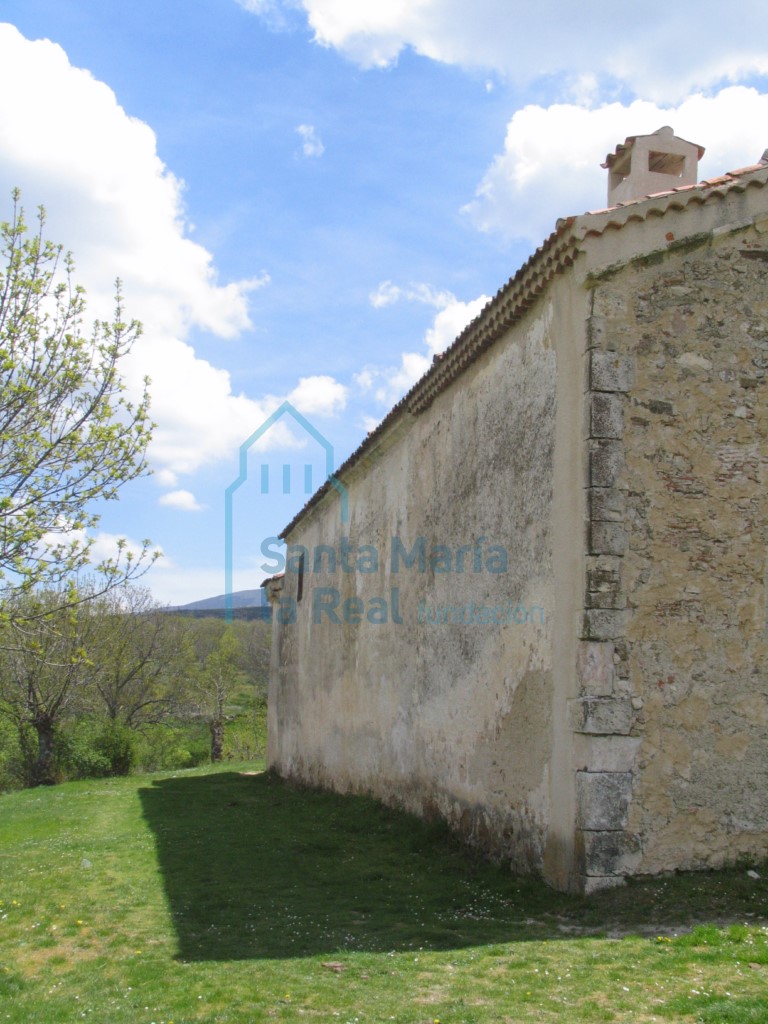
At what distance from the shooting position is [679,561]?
23.8 ft

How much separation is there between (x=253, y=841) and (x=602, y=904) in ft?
18.7

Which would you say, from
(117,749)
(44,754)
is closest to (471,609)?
(117,749)

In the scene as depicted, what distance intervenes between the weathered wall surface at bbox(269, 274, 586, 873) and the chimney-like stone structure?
2.72 m

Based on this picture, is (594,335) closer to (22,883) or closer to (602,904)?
(602,904)

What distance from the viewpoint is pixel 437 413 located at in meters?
11.0

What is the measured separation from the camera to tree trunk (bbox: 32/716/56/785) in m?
26.8

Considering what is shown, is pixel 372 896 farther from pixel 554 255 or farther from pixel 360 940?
pixel 554 255

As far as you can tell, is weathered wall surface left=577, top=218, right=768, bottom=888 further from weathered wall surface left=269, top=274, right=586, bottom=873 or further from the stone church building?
weathered wall surface left=269, top=274, right=586, bottom=873

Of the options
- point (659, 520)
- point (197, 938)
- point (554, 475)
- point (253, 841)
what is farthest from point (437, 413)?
point (197, 938)

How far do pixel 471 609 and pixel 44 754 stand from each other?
21.8 metres

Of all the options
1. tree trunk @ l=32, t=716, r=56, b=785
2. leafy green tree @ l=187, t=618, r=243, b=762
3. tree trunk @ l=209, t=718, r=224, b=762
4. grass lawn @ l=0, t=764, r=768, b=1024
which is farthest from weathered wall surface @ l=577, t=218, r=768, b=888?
tree trunk @ l=209, t=718, r=224, b=762

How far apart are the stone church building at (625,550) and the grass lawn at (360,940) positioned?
55 cm

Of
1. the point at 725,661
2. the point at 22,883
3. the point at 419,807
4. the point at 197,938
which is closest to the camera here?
the point at 197,938

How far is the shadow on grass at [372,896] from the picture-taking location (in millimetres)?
6188
